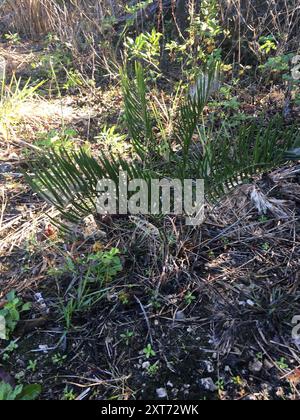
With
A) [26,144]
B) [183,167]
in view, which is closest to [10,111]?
[26,144]

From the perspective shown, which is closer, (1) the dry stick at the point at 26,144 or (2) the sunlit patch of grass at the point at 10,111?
(1) the dry stick at the point at 26,144

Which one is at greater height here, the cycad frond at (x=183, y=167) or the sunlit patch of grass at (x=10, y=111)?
the cycad frond at (x=183, y=167)

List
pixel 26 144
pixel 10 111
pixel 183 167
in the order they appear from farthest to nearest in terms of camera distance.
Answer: pixel 10 111 → pixel 26 144 → pixel 183 167

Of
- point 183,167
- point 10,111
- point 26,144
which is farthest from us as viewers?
point 10,111

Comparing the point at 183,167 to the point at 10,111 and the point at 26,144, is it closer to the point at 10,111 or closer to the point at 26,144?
the point at 26,144

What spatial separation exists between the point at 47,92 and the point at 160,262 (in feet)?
5.95

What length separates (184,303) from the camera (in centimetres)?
150

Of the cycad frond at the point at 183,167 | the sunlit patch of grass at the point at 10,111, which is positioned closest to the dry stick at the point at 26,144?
the sunlit patch of grass at the point at 10,111

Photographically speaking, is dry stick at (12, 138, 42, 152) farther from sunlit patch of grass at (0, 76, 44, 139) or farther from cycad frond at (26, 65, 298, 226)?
cycad frond at (26, 65, 298, 226)

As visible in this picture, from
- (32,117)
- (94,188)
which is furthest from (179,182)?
(32,117)

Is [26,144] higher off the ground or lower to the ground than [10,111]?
lower

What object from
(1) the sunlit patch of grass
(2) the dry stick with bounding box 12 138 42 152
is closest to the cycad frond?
(2) the dry stick with bounding box 12 138 42 152

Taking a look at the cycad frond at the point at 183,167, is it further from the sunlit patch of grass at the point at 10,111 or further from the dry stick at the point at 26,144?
the sunlit patch of grass at the point at 10,111

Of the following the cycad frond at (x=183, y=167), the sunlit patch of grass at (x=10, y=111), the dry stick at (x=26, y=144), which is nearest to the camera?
the cycad frond at (x=183, y=167)
